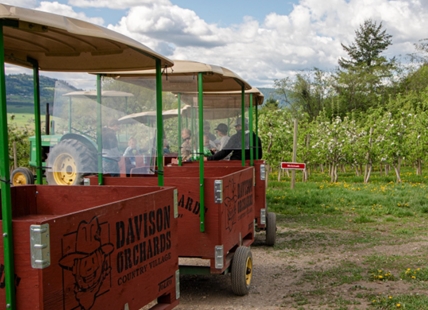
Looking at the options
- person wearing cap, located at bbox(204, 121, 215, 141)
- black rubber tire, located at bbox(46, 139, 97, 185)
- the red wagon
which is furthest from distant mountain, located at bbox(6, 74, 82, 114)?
person wearing cap, located at bbox(204, 121, 215, 141)

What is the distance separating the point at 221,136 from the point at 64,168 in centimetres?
375

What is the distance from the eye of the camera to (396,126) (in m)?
21.9

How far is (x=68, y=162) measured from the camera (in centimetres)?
523

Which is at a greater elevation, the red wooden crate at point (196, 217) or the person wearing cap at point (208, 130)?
the person wearing cap at point (208, 130)

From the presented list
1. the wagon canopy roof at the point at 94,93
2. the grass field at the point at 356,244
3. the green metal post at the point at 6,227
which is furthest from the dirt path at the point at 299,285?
the green metal post at the point at 6,227

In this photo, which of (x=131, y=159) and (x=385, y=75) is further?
(x=385, y=75)

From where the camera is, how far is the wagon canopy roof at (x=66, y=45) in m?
2.98

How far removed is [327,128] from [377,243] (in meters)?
15.7

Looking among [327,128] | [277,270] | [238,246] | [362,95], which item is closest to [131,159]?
[238,246]

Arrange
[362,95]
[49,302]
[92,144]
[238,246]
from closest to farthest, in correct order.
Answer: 1. [49,302]
2. [92,144]
3. [238,246]
4. [362,95]

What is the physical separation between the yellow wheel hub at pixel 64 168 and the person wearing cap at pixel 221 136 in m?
3.39

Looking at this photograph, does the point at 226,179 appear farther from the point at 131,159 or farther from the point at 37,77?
the point at 37,77

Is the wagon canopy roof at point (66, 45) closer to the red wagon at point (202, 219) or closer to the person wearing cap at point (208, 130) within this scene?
the red wagon at point (202, 219)

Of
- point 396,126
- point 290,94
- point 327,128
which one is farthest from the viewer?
point 290,94
